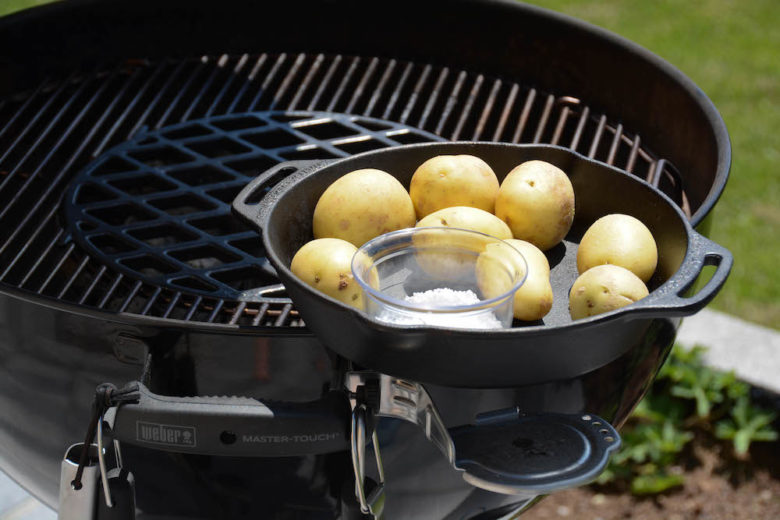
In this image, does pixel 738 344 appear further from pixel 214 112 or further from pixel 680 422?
pixel 214 112

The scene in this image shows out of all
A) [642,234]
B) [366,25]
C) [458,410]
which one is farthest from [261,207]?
[366,25]

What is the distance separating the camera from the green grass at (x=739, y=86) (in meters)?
2.58

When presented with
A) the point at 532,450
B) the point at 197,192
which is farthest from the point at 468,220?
the point at 197,192

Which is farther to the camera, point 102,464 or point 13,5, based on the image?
point 13,5

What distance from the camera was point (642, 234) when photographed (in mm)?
923

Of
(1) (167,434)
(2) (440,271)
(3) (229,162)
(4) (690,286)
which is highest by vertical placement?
(4) (690,286)

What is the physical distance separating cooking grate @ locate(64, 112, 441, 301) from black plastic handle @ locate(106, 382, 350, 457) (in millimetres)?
274

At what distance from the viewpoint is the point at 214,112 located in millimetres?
1600

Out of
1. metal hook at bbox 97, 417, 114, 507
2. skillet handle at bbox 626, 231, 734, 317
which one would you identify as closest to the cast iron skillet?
skillet handle at bbox 626, 231, 734, 317

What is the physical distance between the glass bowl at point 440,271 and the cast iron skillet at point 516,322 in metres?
0.04

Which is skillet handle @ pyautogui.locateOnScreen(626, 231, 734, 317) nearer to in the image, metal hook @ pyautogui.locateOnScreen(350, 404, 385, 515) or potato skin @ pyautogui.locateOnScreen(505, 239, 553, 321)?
potato skin @ pyautogui.locateOnScreen(505, 239, 553, 321)

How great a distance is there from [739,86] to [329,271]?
3.13 m

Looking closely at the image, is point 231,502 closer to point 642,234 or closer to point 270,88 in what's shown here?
point 642,234

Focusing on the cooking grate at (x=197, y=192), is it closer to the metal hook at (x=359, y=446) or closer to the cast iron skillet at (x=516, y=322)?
the cast iron skillet at (x=516, y=322)
